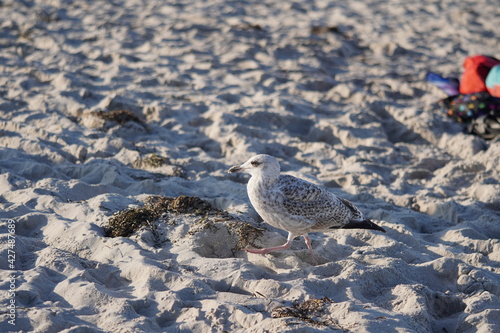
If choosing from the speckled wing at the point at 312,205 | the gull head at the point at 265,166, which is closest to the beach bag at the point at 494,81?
the speckled wing at the point at 312,205

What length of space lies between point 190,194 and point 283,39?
18.1 feet

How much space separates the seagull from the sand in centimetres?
27

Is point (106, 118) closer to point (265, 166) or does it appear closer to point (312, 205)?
point (265, 166)

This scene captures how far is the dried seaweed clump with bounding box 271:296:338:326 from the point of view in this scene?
3096 millimetres

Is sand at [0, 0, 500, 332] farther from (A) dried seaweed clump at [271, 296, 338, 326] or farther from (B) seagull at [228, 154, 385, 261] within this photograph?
(B) seagull at [228, 154, 385, 261]

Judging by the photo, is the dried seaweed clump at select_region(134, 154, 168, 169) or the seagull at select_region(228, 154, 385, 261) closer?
the seagull at select_region(228, 154, 385, 261)

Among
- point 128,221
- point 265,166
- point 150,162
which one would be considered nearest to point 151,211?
point 128,221

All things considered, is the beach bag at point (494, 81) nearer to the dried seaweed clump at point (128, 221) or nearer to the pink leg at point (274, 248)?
the pink leg at point (274, 248)

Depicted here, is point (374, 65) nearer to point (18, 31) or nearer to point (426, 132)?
point (426, 132)

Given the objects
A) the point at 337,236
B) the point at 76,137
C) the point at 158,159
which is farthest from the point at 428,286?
the point at 76,137

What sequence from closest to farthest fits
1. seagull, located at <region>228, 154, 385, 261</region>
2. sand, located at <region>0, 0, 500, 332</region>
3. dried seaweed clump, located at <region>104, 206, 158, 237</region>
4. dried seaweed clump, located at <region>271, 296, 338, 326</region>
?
1. dried seaweed clump, located at <region>271, 296, 338, 326</region>
2. sand, located at <region>0, 0, 500, 332</region>
3. seagull, located at <region>228, 154, 385, 261</region>
4. dried seaweed clump, located at <region>104, 206, 158, 237</region>

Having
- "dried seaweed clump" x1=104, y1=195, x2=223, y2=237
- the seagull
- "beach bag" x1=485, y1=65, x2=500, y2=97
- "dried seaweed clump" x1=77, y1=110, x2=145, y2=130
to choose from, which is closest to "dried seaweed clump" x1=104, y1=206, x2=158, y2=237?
"dried seaweed clump" x1=104, y1=195, x2=223, y2=237

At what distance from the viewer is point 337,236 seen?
4.49 meters

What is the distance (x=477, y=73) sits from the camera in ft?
23.1
